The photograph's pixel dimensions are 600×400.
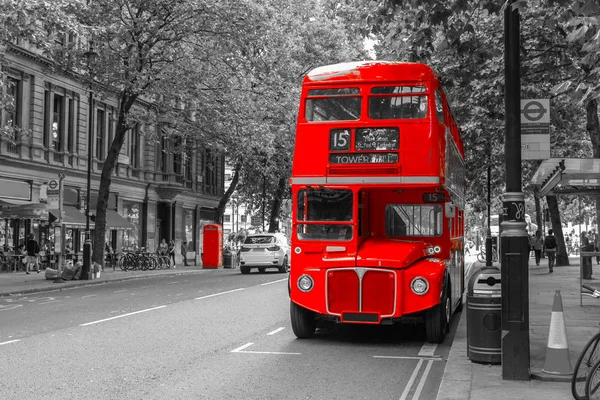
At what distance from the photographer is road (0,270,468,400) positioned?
314 inches

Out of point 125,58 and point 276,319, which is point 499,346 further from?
point 125,58

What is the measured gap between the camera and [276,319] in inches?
575

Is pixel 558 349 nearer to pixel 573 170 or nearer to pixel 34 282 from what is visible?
pixel 573 170

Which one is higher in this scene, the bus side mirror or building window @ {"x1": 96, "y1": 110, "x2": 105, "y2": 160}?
building window @ {"x1": 96, "y1": 110, "x2": 105, "y2": 160}

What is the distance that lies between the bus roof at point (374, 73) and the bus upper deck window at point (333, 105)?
220mm

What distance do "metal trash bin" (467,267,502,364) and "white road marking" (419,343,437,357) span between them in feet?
4.63

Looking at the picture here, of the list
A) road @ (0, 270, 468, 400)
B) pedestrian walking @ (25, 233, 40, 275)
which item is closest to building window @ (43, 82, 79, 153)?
pedestrian walking @ (25, 233, 40, 275)

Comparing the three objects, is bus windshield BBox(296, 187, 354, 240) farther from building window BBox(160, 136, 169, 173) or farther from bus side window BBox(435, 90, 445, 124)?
building window BBox(160, 136, 169, 173)

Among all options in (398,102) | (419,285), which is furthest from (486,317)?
(398,102)

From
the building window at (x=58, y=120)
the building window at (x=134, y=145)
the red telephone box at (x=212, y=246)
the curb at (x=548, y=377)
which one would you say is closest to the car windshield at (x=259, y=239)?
the red telephone box at (x=212, y=246)

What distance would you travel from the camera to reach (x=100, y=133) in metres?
40.6

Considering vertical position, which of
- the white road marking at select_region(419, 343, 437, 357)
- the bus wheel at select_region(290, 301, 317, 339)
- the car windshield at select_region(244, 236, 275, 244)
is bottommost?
the white road marking at select_region(419, 343, 437, 357)

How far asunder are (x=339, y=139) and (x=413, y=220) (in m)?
1.87

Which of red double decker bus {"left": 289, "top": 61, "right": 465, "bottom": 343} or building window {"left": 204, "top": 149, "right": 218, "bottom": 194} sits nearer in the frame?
red double decker bus {"left": 289, "top": 61, "right": 465, "bottom": 343}
